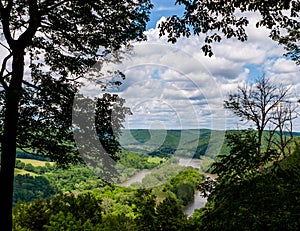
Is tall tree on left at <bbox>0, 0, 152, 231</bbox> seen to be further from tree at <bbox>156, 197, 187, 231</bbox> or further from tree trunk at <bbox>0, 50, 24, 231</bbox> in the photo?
tree at <bbox>156, 197, 187, 231</bbox>

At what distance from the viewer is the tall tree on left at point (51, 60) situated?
5.61m

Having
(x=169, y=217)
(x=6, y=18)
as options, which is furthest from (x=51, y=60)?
(x=169, y=217)

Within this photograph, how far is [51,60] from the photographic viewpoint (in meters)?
6.93

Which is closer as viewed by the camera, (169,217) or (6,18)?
(6,18)

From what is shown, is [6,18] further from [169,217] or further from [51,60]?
[169,217]

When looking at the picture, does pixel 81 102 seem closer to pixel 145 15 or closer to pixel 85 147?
pixel 85 147

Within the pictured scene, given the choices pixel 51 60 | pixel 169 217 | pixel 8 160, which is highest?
pixel 51 60

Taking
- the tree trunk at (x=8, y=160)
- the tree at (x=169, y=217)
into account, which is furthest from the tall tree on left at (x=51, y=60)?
the tree at (x=169, y=217)

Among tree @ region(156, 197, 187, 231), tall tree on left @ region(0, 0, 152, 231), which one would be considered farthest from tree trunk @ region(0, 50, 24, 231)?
tree @ region(156, 197, 187, 231)

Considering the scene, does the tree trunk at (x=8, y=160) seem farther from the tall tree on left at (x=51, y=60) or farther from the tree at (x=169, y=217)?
the tree at (x=169, y=217)

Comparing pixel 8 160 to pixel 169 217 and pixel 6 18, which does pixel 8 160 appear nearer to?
pixel 6 18

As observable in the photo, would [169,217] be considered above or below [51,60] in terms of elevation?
below

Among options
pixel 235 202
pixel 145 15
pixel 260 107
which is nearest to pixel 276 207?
pixel 235 202

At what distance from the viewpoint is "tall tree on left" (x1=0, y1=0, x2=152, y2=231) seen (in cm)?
561
